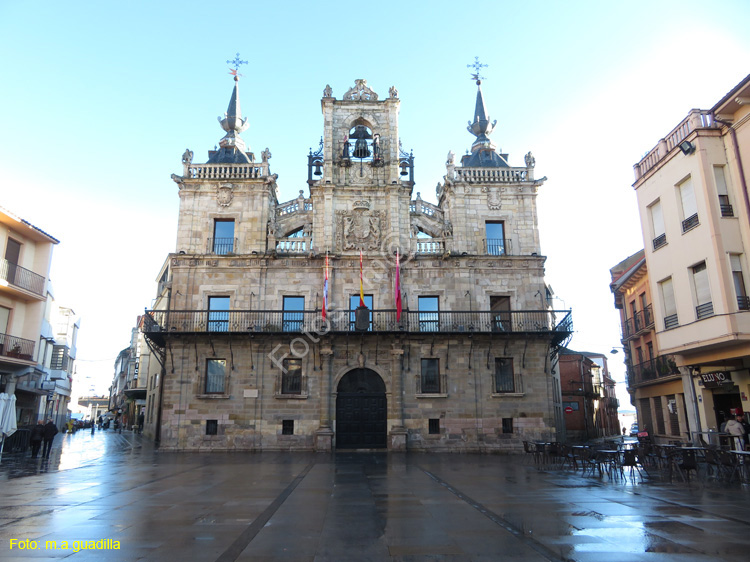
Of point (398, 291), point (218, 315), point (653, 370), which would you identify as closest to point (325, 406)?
point (398, 291)

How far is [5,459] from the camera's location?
19891 mm

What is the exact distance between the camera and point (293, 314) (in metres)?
26.0

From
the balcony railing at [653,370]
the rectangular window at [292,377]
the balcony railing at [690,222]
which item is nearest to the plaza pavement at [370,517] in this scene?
the balcony railing at [690,222]

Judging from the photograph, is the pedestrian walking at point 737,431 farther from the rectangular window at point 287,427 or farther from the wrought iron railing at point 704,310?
the rectangular window at point 287,427

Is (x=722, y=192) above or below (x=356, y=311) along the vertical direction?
above

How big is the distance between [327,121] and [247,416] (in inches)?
615

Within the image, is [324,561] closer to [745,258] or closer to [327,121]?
[745,258]

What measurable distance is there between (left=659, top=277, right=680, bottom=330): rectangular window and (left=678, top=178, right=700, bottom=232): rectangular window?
7.51 ft

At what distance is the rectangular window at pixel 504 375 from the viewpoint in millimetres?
25812

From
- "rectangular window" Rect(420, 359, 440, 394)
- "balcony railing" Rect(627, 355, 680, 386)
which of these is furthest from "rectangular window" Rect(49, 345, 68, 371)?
"balcony railing" Rect(627, 355, 680, 386)

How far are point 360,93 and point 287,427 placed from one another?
18044 millimetres

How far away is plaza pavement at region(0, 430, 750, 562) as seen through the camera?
6.52 m

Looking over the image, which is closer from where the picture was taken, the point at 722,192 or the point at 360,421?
the point at 722,192

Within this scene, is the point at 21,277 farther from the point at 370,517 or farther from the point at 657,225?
the point at 657,225
